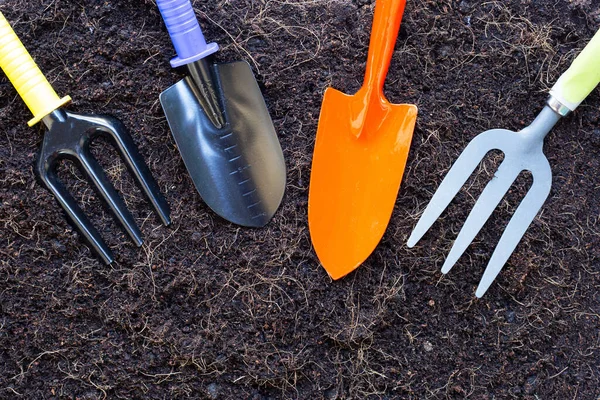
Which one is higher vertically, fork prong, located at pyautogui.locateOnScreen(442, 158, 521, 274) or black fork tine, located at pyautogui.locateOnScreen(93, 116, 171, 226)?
black fork tine, located at pyautogui.locateOnScreen(93, 116, 171, 226)

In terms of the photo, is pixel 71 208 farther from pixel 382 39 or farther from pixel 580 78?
pixel 580 78

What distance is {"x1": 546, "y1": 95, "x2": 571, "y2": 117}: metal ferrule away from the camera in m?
1.01

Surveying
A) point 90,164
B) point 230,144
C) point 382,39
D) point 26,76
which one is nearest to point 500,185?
point 382,39

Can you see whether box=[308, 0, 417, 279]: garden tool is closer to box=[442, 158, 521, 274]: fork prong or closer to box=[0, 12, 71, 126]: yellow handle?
box=[442, 158, 521, 274]: fork prong

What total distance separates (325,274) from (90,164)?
0.46 meters

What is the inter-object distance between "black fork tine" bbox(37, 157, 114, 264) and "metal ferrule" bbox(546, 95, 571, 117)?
811mm

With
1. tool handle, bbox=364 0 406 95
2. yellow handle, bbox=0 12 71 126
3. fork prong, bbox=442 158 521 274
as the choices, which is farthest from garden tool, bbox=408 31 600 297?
yellow handle, bbox=0 12 71 126

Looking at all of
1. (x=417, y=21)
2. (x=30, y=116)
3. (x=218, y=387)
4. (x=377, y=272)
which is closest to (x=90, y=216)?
(x=30, y=116)

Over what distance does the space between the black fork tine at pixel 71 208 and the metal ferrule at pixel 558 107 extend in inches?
31.9

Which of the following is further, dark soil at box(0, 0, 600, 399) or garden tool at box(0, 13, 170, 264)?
dark soil at box(0, 0, 600, 399)

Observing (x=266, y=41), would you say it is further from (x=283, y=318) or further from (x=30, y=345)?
(x=30, y=345)

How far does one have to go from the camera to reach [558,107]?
1013 millimetres

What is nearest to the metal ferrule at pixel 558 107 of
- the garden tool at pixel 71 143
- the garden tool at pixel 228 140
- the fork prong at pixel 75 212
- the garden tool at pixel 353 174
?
the garden tool at pixel 353 174

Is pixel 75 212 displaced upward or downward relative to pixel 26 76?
downward
